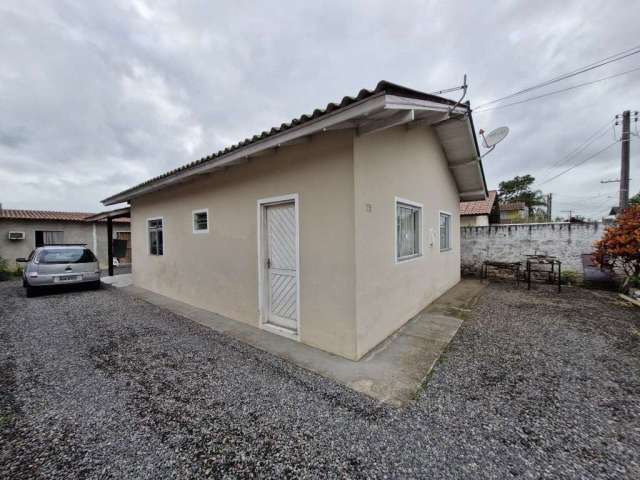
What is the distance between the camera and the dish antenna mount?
5.66 metres

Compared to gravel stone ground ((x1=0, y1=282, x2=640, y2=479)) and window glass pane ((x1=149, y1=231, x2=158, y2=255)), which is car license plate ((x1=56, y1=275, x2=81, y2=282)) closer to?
window glass pane ((x1=149, y1=231, x2=158, y2=255))

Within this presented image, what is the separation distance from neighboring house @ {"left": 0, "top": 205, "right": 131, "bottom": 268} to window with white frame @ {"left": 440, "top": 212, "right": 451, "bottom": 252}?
15561 mm

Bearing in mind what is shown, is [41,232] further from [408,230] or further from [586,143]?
[586,143]

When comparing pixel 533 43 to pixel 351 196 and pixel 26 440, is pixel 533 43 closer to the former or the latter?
pixel 351 196

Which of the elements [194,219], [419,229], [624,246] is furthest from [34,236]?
[624,246]

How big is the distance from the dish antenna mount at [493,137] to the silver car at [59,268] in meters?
11.7

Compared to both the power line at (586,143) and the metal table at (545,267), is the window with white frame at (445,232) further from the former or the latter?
the power line at (586,143)

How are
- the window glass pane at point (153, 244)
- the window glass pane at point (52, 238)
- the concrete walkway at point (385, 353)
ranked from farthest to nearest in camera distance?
1. the window glass pane at point (52, 238)
2. the window glass pane at point (153, 244)
3. the concrete walkway at point (385, 353)

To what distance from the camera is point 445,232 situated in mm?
7754

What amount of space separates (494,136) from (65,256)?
1217 centimetres

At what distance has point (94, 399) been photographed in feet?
8.47

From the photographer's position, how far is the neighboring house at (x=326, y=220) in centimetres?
331

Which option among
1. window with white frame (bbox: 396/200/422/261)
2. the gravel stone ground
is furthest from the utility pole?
window with white frame (bbox: 396/200/422/261)

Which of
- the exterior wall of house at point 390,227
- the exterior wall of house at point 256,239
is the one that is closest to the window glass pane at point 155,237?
the exterior wall of house at point 256,239
